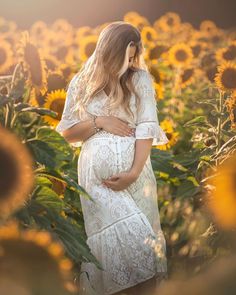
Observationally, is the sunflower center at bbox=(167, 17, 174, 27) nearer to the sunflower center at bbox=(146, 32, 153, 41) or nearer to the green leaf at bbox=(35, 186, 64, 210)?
the sunflower center at bbox=(146, 32, 153, 41)

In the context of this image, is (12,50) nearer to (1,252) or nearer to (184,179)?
(184,179)

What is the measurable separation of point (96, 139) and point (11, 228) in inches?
90.7

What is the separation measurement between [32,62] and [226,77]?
1.20m

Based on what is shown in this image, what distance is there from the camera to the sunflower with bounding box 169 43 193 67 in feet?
19.0

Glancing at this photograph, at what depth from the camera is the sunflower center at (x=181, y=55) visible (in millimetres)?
5840

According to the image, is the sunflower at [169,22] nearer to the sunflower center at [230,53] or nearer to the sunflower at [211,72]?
the sunflower at [211,72]

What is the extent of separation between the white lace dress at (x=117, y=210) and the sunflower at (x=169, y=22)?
14.2 ft

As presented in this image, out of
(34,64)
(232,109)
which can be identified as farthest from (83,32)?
(34,64)

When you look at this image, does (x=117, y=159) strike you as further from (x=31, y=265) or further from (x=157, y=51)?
(x=157, y=51)

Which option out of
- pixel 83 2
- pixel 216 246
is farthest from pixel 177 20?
pixel 216 246

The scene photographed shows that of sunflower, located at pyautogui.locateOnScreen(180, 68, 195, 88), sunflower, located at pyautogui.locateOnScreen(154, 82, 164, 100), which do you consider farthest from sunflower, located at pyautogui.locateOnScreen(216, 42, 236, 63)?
sunflower, located at pyautogui.locateOnScreen(180, 68, 195, 88)

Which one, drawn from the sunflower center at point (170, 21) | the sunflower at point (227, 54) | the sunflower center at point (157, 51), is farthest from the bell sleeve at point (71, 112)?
the sunflower center at point (170, 21)

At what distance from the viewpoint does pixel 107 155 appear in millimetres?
2984

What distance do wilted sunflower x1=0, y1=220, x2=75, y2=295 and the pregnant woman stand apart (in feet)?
7.26
